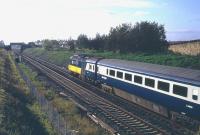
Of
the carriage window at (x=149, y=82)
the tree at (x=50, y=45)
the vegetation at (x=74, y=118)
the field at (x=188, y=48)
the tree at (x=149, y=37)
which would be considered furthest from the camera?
the tree at (x=50, y=45)

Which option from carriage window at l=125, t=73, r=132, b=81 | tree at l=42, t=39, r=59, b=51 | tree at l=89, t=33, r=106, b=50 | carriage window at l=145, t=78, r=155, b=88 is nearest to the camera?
carriage window at l=145, t=78, r=155, b=88

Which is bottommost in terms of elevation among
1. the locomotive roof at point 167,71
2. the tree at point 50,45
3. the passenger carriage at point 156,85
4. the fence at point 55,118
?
the tree at point 50,45

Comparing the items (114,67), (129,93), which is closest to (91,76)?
(114,67)

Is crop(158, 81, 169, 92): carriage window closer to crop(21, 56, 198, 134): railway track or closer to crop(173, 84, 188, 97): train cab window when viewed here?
crop(173, 84, 188, 97): train cab window

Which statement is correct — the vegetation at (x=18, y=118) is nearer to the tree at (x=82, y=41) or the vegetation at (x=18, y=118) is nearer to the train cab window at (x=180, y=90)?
the train cab window at (x=180, y=90)

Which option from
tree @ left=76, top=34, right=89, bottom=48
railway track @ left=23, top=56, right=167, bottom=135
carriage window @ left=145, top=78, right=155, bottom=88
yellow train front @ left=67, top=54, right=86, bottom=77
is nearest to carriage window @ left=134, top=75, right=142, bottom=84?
carriage window @ left=145, top=78, right=155, bottom=88

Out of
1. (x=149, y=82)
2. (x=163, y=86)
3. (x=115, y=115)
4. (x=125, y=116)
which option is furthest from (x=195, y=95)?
(x=115, y=115)

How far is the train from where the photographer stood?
21516 mm

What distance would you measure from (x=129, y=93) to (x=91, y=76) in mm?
10828

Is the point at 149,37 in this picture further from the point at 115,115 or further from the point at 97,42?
the point at 115,115

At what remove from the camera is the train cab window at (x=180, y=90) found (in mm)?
21859

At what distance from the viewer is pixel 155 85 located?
83.1 feet

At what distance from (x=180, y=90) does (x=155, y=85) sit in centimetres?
313

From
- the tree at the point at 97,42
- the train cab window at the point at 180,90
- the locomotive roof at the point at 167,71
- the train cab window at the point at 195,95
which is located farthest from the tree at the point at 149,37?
the train cab window at the point at 195,95
